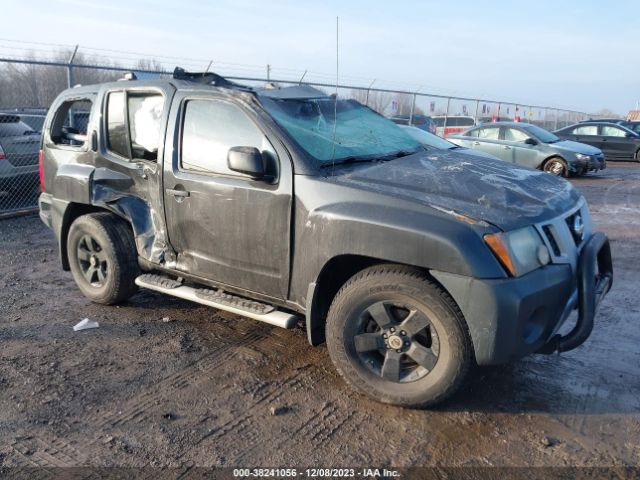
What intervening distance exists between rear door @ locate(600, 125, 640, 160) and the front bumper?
58.2 ft

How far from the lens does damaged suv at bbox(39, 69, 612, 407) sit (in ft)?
9.83

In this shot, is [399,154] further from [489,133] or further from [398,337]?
[489,133]

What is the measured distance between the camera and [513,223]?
2.99 m

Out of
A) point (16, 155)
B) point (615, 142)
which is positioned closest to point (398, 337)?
point (16, 155)

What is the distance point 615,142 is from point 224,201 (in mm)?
18520

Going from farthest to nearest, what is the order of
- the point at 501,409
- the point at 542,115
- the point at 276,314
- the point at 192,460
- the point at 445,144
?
1. the point at 542,115
2. the point at 445,144
3. the point at 276,314
4. the point at 501,409
5. the point at 192,460

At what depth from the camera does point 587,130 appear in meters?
18.8

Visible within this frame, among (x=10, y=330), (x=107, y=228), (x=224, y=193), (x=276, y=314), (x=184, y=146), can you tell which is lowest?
(x=10, y=330)

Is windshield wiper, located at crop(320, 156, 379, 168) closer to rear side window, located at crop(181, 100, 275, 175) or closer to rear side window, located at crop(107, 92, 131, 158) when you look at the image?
rear side window, located at crop(181, 100, 275, 175)

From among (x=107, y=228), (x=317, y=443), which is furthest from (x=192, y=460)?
(x=107, y=228)

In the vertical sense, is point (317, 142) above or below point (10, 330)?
above

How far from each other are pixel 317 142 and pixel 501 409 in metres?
2.07

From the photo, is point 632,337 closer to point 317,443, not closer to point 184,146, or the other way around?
point 317,443

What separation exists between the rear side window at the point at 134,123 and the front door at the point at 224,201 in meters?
0.27
